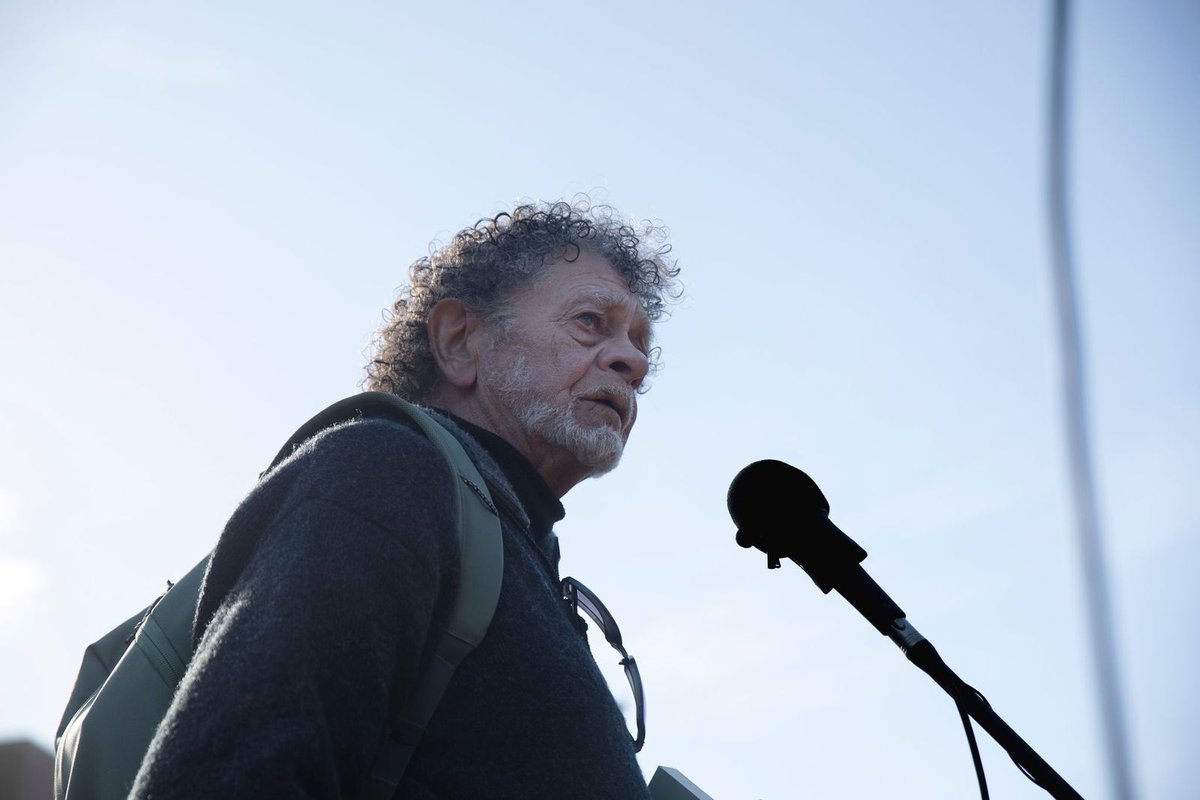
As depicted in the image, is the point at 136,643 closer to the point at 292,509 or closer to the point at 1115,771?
the point at 292,509

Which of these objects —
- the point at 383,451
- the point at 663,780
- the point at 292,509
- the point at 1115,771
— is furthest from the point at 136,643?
the point at 1115,771

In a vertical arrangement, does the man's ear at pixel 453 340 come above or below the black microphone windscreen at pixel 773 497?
above

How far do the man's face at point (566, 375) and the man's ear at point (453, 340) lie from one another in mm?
71

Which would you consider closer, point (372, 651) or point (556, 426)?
point (372, 651)

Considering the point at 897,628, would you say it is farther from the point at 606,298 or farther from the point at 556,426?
the point at 606,298

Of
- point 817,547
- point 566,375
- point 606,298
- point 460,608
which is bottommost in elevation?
point 460,608

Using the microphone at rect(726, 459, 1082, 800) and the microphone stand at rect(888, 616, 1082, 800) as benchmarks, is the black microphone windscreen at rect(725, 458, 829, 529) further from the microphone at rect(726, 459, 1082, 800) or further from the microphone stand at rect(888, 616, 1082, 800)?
the microphone stand at rect(888, 616, 1082, 800)

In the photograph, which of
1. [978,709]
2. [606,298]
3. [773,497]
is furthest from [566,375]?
[978,709]

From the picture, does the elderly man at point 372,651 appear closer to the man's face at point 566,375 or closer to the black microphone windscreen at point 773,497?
the man's face at point 566,375

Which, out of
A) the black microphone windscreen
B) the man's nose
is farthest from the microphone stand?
the man's nose

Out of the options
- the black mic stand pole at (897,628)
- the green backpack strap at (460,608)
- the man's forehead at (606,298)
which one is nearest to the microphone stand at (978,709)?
the black mic stand pole at (897,628)

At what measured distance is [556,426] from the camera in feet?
10.5

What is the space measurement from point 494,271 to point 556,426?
0.64 metres

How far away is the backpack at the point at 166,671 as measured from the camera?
2012 millimetres
